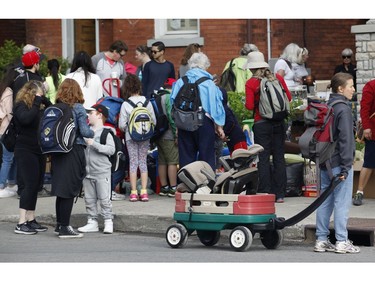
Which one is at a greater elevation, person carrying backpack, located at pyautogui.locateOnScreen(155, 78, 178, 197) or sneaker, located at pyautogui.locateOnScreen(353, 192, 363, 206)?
person carrying backpack, located at pyautogui.locateOnScreen(155, 78, 178, 197)

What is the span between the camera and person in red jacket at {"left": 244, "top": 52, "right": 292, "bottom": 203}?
14516 millimetres

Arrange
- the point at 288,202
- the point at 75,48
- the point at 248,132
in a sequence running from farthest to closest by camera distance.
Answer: the point at 75,48
the point at 248,132
the point at 288,202

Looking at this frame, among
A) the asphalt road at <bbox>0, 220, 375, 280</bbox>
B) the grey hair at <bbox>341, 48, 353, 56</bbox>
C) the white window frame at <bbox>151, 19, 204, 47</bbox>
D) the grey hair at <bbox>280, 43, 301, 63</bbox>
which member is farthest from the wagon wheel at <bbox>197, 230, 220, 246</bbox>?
the white window frame at <bbox>151, 19, 204, 47</bbox>

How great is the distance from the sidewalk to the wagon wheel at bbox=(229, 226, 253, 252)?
1155 mm

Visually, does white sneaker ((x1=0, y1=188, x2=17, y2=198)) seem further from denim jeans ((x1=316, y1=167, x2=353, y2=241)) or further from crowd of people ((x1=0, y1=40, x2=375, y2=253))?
denim jeans ((x1=316, y1=167, x2=353, y2=241))

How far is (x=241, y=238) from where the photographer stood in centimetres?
1187

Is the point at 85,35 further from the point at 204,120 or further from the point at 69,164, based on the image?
the point at 69,164

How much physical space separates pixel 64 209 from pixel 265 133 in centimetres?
282

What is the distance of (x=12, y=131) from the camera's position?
13.8 meters

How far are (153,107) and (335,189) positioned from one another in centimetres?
421

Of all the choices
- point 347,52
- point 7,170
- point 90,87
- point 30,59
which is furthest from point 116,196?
point 347,52

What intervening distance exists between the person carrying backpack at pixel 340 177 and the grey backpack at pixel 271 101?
8.05 feet

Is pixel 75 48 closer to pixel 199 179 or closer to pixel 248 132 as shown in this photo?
pixel 248 132

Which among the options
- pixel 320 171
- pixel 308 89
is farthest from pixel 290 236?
pixel 308 89
